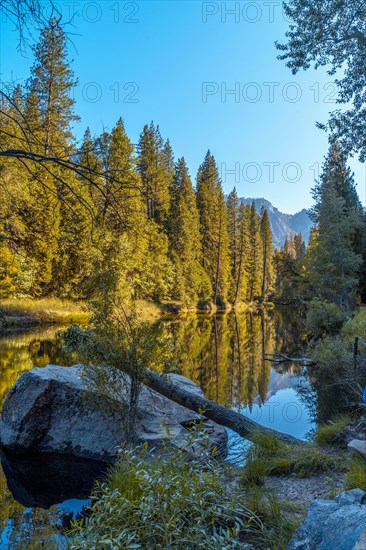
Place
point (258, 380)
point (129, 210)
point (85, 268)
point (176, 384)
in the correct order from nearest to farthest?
point (129, 210)
point (176, 384)
point (258, 380)
point (85, 268)

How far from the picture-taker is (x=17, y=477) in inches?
219

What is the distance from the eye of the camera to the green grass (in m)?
21.1

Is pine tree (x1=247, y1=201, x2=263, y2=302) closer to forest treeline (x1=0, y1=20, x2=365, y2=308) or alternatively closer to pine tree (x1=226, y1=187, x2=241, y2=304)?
forest treeline (x1=0, y1=20, x2=365, y2=308)

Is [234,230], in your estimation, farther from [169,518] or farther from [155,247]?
[169,518]

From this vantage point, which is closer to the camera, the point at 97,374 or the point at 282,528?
the point at 282,528

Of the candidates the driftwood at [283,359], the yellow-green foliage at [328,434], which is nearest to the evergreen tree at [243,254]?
the driftwood at [283,359]

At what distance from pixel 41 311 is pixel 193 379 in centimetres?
1411

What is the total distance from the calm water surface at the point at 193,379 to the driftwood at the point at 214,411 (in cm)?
48

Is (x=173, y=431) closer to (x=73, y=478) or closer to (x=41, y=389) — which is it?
(x=73, y=478)

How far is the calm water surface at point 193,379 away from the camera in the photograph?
4746 millimetres

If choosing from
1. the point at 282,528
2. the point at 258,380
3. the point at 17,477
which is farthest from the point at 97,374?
the point at 258,380

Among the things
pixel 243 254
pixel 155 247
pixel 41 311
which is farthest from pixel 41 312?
pixel 243 254

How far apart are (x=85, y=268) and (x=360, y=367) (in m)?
20.2

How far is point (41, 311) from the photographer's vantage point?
2258 cm
